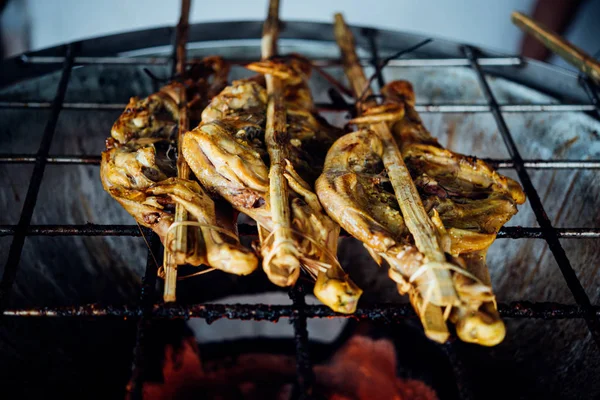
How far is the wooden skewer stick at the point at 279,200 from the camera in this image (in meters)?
1.77

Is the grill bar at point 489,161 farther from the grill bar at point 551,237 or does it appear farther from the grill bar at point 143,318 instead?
the grill bar at point 143,318

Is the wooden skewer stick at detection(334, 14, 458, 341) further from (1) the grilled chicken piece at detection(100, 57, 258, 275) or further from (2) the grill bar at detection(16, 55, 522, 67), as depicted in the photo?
(2) the grill bar at detection(16, 55, 522, 67)

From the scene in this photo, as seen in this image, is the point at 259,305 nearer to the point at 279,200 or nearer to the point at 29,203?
the point at 279,200

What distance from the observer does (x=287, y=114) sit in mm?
2762

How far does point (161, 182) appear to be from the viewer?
6.82 feet

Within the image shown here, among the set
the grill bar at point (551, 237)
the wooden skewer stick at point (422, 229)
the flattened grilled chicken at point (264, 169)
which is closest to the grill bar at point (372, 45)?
the grill bar at point (551, 237)

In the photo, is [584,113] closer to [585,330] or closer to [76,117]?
[585,330]

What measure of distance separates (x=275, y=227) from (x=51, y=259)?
6.05 ft

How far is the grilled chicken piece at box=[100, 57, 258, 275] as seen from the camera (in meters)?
1.88

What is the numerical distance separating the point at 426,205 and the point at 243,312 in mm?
918

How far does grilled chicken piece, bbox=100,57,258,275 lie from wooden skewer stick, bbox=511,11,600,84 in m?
2.60

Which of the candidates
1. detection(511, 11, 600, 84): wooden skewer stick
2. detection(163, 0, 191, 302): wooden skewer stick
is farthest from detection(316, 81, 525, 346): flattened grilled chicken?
detection(511, 11, 600, 84): wooden skewer stick

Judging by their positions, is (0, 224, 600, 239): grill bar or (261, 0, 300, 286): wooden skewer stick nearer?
(261, 0, 300, 286): wooden skewer stick

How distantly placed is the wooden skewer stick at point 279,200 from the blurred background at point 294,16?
475cm
